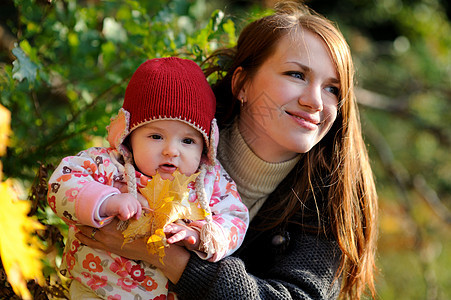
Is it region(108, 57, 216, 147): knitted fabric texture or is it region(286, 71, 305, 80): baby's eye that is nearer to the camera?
region(108, 57, 216, 147): knitted fabric texture

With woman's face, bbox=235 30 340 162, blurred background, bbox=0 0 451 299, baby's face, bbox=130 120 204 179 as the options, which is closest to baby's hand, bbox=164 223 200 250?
baby's face, bbox=130 120 204 179

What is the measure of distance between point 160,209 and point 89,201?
21 centimetres

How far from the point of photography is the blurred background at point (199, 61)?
216 centimetres

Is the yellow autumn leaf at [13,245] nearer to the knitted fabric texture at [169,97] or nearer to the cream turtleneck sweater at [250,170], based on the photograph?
the knitted fabric texture at [169,97]

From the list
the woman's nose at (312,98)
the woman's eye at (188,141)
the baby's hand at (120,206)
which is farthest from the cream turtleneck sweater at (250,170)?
the baby's hand at (120,206)

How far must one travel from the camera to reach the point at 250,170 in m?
2.08

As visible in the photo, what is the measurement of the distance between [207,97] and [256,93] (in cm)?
33

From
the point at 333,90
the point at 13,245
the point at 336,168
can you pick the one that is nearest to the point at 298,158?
the point at 336,168

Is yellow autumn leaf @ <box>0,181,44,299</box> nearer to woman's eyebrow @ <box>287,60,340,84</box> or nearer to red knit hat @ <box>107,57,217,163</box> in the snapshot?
red knit hat @ <box>107,57,217,163</box>

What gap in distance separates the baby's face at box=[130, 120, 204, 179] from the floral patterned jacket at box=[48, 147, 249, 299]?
A: 2.0 inches

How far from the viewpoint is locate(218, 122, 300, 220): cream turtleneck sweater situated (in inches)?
81.7

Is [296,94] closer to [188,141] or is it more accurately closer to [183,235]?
[188,141]

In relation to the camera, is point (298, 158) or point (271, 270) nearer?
point (271, 270)

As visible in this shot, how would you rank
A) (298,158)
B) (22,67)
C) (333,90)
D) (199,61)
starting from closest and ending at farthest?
(22,67) < (333,90) < (298,158) < (199,61)
